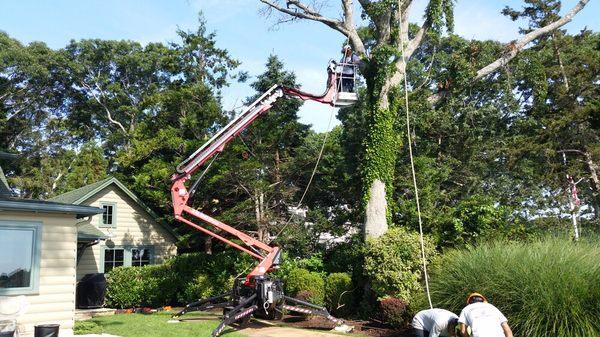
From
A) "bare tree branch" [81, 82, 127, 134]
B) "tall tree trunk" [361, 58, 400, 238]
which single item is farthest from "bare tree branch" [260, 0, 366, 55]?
"bare tree branch" [81, 82, 127, 134]

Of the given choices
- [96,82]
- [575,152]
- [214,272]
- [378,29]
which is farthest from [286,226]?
[96,82]

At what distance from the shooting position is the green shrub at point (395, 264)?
12.3 meters

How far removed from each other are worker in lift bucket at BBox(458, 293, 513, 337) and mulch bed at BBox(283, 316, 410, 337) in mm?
4088

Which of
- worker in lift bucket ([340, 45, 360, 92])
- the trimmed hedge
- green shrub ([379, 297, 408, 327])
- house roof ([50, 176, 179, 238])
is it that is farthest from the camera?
house roof ([50, 176, 179, 238])

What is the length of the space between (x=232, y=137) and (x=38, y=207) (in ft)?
17.1

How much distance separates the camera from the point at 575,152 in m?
22.7

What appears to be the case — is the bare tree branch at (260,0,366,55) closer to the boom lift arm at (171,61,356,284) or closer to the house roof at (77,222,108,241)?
the boom lift arm at (171,61,356,284)

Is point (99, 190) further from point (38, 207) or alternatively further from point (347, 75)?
point (347, 75)

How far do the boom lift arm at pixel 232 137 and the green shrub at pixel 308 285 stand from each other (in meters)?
1.37

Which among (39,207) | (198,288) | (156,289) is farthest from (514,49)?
(156,289)

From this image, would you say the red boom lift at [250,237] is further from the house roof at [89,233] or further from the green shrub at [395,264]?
the house roof at [89,233]

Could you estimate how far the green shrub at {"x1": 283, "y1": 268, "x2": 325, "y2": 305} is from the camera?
13.7m

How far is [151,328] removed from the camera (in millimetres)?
11438

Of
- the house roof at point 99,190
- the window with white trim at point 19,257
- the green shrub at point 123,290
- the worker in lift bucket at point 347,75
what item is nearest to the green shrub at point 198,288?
the green shrub at point 123,290
